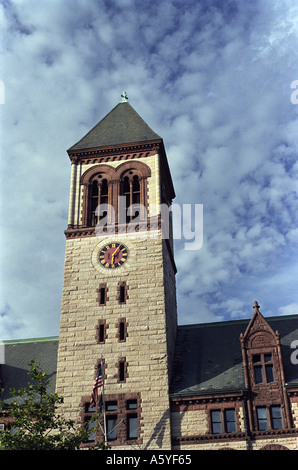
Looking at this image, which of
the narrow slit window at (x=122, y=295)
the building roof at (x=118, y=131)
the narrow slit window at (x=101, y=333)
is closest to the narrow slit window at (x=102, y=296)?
the narrow slit window at (x=122, y=295)

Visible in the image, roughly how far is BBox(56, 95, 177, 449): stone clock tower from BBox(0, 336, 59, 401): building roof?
168 inches

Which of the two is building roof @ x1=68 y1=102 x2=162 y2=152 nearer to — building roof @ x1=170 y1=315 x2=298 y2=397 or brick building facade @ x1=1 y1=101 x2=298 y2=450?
brick building facade @ x1=1 y1=101 x2=298 y2=450

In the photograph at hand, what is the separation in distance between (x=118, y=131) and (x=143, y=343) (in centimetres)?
2162

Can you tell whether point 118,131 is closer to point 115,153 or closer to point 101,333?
point 115,153

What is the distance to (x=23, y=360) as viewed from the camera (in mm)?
43812

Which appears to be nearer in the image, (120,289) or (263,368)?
(263,368)

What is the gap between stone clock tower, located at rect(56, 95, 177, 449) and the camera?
121 feet

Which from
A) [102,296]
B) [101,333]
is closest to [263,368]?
[101,333]

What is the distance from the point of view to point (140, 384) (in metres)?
37.2

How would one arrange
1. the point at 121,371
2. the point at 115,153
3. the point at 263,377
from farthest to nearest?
the point at 115,153 < the point at 121,371 < the point at 263,377

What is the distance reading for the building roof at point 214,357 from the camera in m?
37.3

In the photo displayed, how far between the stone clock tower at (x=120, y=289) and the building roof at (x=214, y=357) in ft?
4.63
